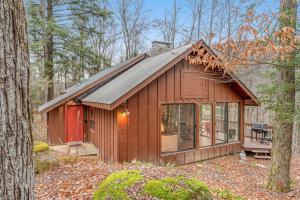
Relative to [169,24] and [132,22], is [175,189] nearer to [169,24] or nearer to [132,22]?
[169,24]

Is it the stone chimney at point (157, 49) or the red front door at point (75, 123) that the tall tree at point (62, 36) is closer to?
the red front door at point (75, 123)

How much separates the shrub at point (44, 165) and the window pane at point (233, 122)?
8.33 metres

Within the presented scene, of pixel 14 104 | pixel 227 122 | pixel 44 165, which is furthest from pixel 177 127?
pixel 14 104

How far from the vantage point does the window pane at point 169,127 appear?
902cm

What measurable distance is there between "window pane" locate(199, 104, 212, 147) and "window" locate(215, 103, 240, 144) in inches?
23.0

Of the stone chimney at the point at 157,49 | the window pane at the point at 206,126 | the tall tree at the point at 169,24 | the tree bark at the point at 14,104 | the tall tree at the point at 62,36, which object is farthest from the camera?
the tall tree at the point at 169,24

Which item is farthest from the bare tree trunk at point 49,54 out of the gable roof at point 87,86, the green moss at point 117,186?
the green moss at point 117,186

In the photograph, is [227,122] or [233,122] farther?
[233,122]

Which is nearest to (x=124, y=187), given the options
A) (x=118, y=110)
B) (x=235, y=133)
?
(x=118, y=110)

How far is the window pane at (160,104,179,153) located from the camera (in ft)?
29.6

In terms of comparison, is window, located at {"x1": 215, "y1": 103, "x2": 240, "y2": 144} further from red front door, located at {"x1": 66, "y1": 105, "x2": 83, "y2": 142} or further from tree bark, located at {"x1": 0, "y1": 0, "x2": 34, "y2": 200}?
tree bark, located at {"x1": 0, "y1": 0, "x2": 34, "y2": 200}

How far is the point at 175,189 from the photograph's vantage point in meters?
3.30

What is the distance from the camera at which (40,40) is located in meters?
16.4

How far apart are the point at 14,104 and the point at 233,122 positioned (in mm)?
11177
